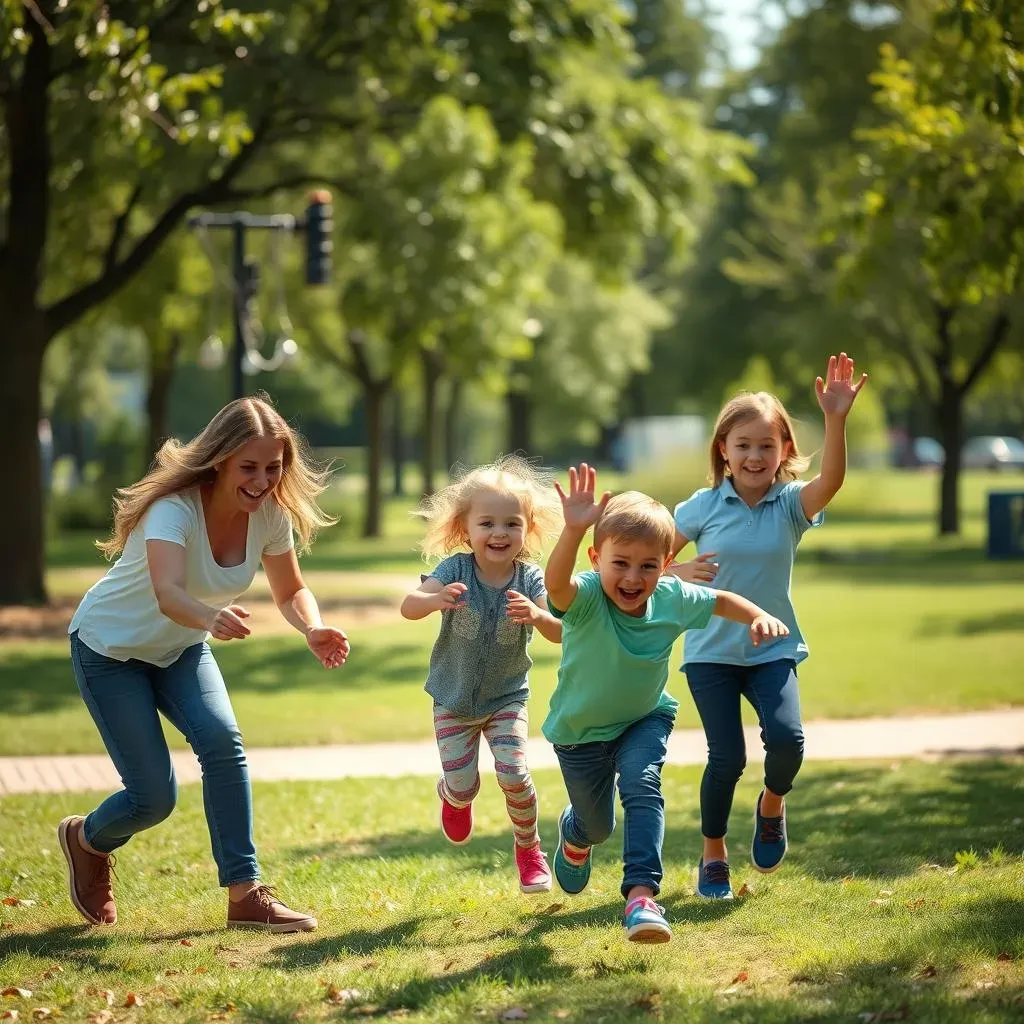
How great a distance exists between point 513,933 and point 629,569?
1.42m

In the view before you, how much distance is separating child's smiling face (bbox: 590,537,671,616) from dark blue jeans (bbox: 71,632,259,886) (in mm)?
1449

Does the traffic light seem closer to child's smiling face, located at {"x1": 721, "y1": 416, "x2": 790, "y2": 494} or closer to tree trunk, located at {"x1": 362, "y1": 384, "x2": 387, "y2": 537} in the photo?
child's smiling face, located at {"x1": 721, "y1": 416, "x2": 790, "y2": 494}

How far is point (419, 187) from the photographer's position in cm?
1831

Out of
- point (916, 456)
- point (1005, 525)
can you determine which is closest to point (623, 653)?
point (1005, 525)

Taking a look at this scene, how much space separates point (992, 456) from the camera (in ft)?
270

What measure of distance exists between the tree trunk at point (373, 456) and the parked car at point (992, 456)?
5221 cm

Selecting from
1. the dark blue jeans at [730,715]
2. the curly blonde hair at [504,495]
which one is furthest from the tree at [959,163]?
the curly blonde hair at [504,495]

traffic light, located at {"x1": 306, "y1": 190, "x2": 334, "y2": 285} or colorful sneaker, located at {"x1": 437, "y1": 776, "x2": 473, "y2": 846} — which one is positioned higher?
traffic light, located at {"x1": 306, "y1": 190, "x2": 334, "y2": 285}

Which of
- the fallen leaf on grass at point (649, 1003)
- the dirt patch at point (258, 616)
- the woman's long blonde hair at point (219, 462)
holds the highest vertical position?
the woman's long blonde hair at point (219, 462)

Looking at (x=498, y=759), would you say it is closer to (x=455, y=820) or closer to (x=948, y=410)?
(x=455, y=820)

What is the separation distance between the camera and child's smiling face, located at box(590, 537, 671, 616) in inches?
213

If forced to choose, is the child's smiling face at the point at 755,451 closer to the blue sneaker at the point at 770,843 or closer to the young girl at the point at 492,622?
the young girl at the point at 492,622

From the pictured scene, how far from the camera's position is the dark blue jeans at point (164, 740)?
19.1 ft

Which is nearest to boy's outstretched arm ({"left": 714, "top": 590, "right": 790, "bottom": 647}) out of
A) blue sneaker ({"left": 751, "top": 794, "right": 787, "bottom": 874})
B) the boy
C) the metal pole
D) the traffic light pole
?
the boy
